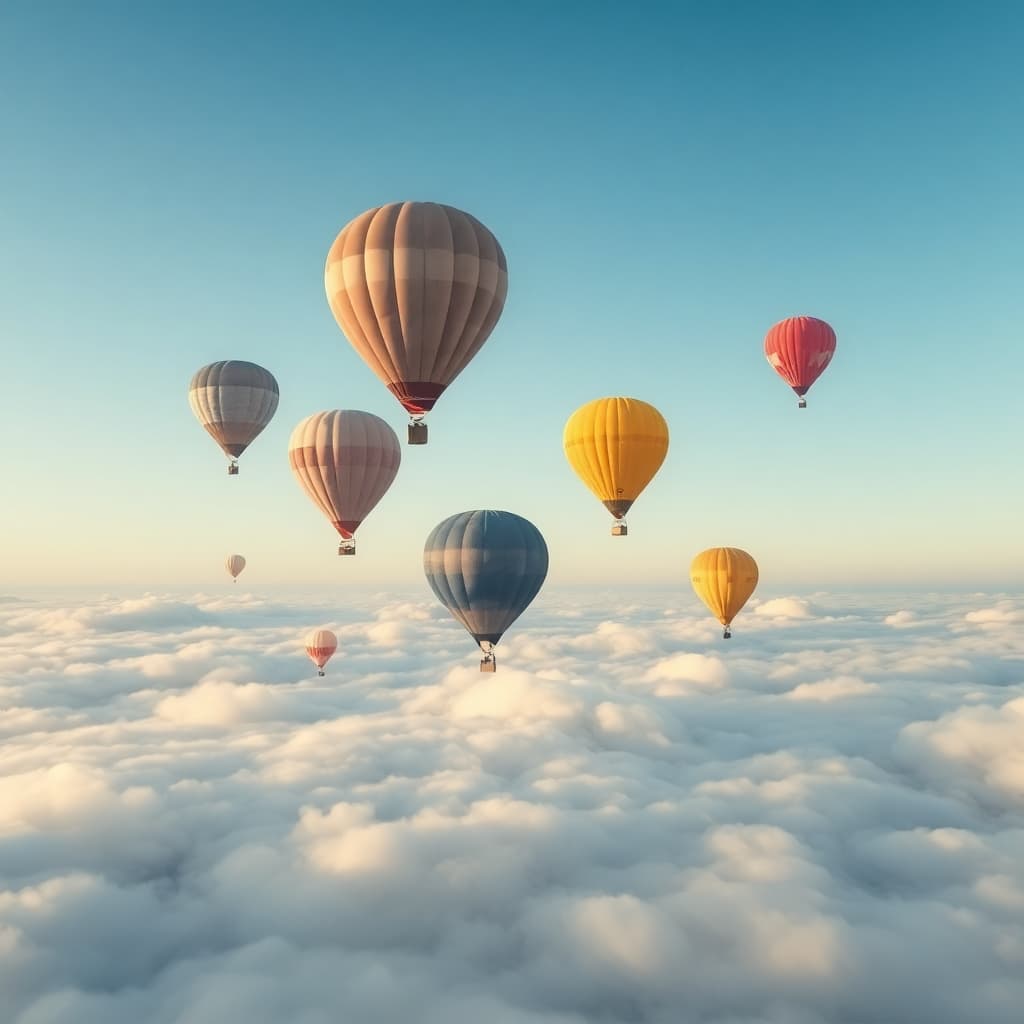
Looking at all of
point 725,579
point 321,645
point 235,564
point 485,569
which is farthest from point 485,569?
point 235,564

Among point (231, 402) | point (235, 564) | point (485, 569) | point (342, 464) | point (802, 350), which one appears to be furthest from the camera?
point (235, 564)

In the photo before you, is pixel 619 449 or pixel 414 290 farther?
pixel 619 449

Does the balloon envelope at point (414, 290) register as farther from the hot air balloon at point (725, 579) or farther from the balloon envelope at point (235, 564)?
the balloon envelope at point (235, 564)

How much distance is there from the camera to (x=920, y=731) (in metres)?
196

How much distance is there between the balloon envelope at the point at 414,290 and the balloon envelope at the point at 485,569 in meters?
10.6

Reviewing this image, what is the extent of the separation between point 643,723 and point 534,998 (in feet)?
247

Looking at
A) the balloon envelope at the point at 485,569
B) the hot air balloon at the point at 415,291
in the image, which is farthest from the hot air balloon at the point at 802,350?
the hot air balloon at the point at 415,291

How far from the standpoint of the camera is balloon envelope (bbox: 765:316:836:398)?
1437 inches

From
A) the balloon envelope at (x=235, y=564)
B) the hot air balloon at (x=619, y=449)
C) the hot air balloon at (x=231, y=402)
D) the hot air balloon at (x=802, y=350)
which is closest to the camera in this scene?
the hot air balloon at (x=619, y=449)

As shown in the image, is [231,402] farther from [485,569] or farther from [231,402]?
[485,569]

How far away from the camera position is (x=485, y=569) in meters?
31.8

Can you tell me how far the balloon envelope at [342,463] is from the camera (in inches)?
1294

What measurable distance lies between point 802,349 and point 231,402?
28254 millimetres

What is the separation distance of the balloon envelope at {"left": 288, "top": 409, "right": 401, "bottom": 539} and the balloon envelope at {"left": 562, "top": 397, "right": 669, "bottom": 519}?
9155mm
